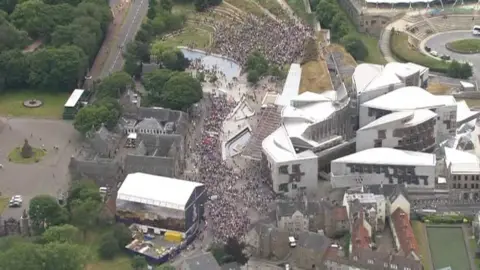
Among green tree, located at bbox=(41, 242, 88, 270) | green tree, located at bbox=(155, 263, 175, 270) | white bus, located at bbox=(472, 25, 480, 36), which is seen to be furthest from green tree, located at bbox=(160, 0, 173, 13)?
green tree, located at bbox=(41, 242, 88, 270)

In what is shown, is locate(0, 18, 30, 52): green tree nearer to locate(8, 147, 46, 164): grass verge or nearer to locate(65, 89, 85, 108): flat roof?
locate(65, 89, 85, 108): flat roof

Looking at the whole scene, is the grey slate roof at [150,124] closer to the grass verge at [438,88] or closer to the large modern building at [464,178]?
the large modern building at [464,178]

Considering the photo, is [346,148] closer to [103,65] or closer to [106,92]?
[106,92]

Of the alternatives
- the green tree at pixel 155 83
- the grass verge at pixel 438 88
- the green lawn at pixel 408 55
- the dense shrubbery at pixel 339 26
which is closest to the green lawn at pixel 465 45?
the green lawn at pixel 408 55

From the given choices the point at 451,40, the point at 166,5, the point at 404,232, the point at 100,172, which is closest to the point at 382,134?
the point at 404,232

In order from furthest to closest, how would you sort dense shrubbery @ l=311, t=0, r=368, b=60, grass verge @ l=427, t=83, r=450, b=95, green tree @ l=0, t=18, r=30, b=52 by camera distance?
dense shrubbery @ l=311, t=0, r=368, b=60 → green tree @ l=0, t=18, r=30, b=52 → grass verge @ l=427, t=83, r=450, b=95

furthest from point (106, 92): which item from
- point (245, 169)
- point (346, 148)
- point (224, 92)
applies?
point (346, 148)
